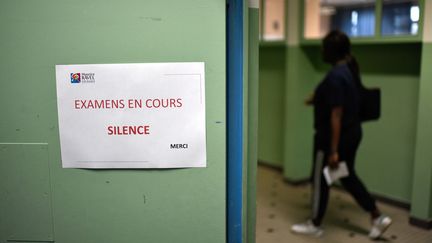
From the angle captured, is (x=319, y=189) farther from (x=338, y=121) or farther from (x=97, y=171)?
(x=97, y=171)

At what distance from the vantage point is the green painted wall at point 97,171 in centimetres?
128

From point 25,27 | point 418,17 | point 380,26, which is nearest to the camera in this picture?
point 25,27

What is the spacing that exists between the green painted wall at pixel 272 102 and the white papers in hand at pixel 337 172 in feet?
5.09

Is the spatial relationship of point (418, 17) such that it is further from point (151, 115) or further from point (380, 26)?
point (151, 115)

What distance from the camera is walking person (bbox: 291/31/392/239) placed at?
246 centimetres

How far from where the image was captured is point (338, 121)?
2467 millimetres

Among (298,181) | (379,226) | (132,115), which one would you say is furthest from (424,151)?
(132,115)

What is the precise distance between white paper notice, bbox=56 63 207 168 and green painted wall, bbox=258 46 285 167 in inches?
111

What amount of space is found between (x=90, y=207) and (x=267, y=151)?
10.1ft

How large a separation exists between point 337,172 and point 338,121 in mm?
333

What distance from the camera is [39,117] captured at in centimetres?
134

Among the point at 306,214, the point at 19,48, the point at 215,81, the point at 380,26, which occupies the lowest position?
the point at 306,214

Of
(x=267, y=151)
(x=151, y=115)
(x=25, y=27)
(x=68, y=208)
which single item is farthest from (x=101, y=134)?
(x=267, y=151)

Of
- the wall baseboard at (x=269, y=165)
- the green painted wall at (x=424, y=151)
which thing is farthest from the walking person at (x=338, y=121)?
the wall baseboard at (x=269, y=165)
